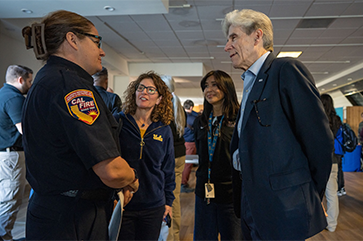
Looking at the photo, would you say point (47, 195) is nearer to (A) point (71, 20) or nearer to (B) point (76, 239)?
(B) point (76, 239)

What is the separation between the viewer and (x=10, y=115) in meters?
2.83

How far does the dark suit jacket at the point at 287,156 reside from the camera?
1.06 meters

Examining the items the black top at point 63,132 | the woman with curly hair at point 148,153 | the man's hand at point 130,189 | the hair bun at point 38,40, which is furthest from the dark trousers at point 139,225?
the hair bun at point 38,40

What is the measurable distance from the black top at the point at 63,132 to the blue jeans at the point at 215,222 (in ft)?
3.74

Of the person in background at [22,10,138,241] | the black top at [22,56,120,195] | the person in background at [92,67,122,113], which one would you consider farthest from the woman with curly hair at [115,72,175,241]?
the person in background at [92,67,122,113]

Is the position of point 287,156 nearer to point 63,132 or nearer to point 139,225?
point 63,132

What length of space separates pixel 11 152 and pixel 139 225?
2059 mm

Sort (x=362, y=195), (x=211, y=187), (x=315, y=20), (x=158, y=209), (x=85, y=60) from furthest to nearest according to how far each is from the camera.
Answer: (x=315, y=20)
(x=362, y=195)
(x=211, y=187)
(x=158, y=209)
(x=85, y=60)

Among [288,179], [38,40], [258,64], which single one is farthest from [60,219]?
[258,64]

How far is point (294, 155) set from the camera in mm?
1096

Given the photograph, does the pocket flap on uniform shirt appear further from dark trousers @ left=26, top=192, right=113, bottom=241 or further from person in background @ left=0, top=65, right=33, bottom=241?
person in background @ left=0, top=65, right=33, bottom=241

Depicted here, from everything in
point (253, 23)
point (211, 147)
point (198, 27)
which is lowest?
point (211, 147)

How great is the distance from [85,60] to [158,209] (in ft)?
3.45

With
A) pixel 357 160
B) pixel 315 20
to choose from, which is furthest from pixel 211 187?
pixel 357 160
